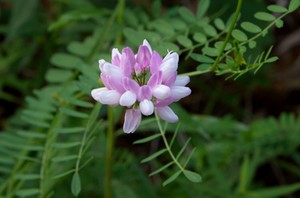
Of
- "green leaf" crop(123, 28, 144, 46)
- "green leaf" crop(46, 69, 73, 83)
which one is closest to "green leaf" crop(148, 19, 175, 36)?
"green leaf" crop(123, 28, 144, 46)

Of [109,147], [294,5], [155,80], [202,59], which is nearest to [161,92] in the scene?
[155,80]

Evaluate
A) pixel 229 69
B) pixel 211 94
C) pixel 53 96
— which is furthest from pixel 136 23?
pixel 211 94

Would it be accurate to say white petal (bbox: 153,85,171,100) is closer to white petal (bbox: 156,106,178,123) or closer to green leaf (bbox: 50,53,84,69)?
white petal (bbox: 156,106,178,123)

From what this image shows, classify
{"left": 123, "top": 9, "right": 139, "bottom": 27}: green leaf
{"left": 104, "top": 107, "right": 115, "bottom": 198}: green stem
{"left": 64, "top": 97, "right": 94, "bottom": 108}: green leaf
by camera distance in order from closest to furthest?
{"left": 64, "top": 97, "right": 94, "bottom": 108}: green leaf < {"left": 104, "top": 107, "right": 115, "bottom": 198}: green stem < {"left": 123, "top": 9, "right": 139, "bottom": 27}: green leaf

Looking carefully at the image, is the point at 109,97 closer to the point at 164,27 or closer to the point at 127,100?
the point at 127,100

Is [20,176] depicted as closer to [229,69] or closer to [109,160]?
[109,160]

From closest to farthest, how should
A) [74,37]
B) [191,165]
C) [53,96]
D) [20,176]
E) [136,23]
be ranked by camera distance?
1. [20,176]
2. [53,96]
3. [136,23]
4. [191,165]
5. [74,37]

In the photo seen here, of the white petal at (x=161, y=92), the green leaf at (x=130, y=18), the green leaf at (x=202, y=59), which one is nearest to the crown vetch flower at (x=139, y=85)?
the white petal at (x=161, y=92)
